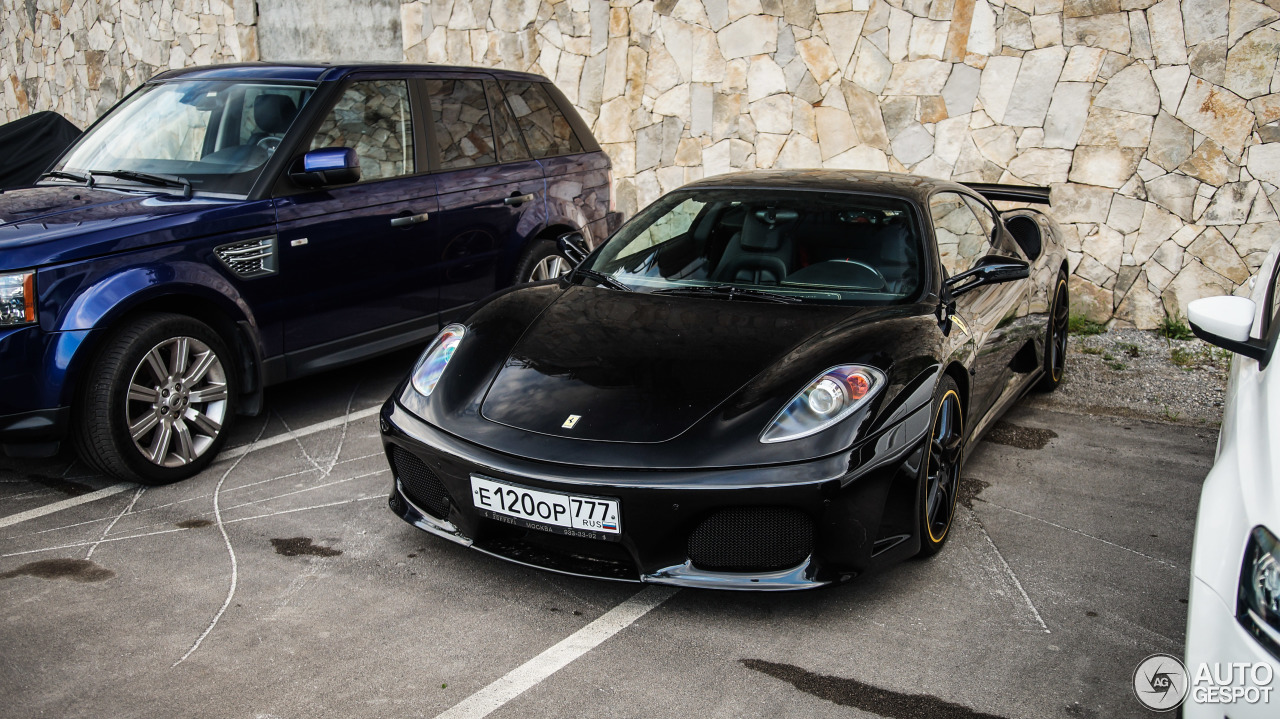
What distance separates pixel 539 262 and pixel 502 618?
3318 millimetres

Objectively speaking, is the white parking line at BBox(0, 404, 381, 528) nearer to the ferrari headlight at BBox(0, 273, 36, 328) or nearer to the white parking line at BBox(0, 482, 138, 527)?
the white parking line at BBox(0, 482, 138, 527)

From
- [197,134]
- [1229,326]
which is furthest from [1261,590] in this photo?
[197,134]

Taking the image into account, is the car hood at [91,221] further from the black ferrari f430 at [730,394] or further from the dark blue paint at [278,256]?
the black ferrari f430 at [730,394]

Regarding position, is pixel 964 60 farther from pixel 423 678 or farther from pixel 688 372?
pixel 423 678

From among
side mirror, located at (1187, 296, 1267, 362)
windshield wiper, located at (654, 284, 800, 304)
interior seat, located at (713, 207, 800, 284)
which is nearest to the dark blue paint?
windshield wiper, located at (654, 284, 800, 304)

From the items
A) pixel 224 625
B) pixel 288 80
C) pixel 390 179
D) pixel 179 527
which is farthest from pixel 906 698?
pixel 288 80

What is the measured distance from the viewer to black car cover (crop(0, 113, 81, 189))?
869 cm

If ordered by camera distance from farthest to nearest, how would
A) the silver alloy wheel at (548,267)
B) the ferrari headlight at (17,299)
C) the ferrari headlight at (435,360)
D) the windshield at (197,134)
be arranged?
1. the silver alloy wheel at (548,267)
2. the windshield at (197,134)
3. the ferrari headlight at (17,299)
4. the ferrari headlight at (435,360)

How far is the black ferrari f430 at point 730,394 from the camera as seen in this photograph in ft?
9.92

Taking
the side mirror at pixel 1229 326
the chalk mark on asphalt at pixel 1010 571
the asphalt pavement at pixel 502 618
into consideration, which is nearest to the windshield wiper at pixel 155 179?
the asphalt pavement at pixel 502 618

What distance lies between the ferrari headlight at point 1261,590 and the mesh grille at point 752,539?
1239 mm

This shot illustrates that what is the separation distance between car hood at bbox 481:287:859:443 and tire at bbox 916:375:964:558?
1.57ft

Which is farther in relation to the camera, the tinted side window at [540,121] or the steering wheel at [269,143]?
the tinted side window at [540,121]

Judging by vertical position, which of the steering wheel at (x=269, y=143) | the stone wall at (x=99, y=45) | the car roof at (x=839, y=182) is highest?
the stone wall at (x=99, y=45)
